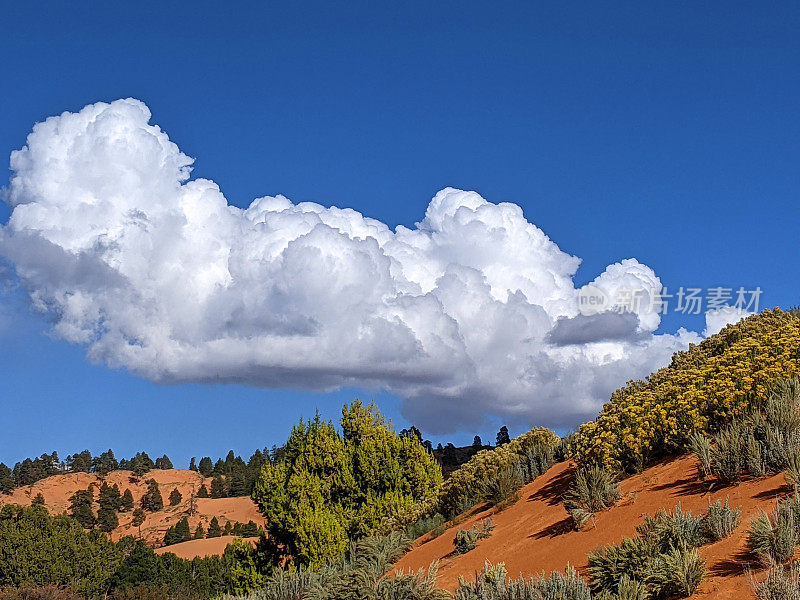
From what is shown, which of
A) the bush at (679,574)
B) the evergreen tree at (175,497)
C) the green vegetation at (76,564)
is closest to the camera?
the bush at (679,574)

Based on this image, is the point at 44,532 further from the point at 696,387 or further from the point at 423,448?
the point at 696,387

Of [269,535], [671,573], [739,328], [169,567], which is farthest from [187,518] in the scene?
[671,573]

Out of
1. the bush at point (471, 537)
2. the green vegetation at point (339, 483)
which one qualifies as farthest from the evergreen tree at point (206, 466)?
the bush at point (471, 537)

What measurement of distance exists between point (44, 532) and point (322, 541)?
35.4 meters

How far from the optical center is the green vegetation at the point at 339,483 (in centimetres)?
2333

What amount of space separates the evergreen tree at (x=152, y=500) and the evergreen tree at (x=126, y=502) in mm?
2054

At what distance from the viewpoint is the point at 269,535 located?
1002 inches

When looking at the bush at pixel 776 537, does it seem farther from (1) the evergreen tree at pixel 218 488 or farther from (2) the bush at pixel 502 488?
(1) the evergreen tree at pixel 218 488

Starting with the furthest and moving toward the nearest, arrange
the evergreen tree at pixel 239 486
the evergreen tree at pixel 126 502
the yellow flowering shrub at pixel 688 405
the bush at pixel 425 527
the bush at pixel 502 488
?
the evergreen tree at pixel 239 486
the evergreen tree at pixel 126 502
the bush at pixel 425 527
the bush at pixel 502 488
the yellow flowering shrub at pixel 688 405

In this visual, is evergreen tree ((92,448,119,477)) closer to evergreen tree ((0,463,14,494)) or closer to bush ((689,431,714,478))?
evergreen tree ((0,463,14,494))

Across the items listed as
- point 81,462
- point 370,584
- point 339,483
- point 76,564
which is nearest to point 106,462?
point 81,462

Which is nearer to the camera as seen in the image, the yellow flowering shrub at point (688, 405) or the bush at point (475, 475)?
the yellow flowering shrub at point (688, 405)

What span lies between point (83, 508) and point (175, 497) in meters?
16.8

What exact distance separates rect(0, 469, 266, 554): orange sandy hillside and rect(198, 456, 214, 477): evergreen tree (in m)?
4.94
